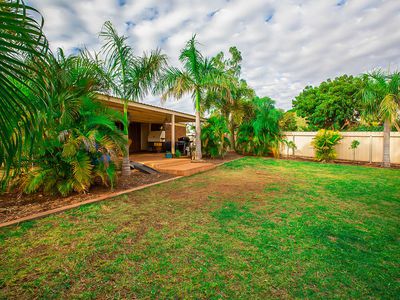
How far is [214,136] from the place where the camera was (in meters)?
10.6

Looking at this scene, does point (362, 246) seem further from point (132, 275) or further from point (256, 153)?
point (256, 153)

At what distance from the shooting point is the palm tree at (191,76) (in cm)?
848

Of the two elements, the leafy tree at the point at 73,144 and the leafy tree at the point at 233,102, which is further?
the leafy tree at the point at 233,102

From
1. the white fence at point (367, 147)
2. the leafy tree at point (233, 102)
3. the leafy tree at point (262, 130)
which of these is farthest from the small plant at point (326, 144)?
the leafy tree at point (233, 102)

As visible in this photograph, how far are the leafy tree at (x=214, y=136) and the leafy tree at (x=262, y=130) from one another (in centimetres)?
281

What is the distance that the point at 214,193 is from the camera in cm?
466

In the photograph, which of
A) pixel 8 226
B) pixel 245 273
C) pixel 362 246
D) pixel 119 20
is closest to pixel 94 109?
pixel 8 226

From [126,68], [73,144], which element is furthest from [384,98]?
[73,144]

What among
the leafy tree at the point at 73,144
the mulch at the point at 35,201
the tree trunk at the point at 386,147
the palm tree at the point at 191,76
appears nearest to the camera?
the mulch at the point at 35,201

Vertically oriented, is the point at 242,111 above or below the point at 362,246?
above

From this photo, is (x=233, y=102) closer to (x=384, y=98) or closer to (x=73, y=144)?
(x=384, y=98)

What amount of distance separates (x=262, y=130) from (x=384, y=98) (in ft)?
19.4

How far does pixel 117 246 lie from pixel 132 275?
24.1 inches

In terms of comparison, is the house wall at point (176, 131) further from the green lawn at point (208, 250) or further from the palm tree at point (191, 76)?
the green lawn at point (208, 250)
